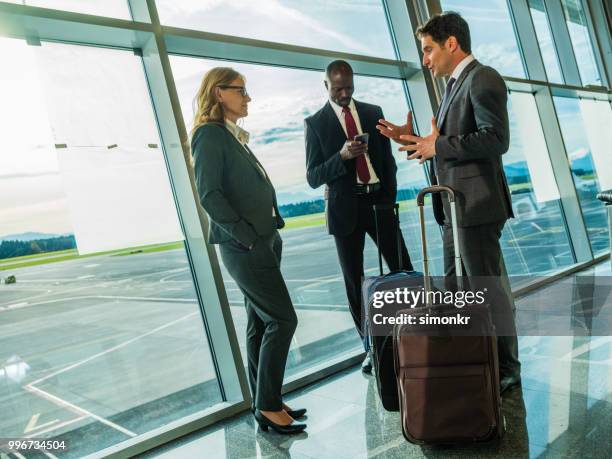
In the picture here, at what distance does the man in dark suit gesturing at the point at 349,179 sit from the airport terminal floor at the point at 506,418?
567 millimetres

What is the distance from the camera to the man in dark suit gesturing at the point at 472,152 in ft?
7.72

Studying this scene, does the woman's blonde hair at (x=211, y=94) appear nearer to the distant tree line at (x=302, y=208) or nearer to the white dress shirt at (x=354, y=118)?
the white dress shirt at (x=354, y=118)

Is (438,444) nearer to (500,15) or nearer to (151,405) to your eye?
(151,405)

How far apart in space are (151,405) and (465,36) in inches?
93.7

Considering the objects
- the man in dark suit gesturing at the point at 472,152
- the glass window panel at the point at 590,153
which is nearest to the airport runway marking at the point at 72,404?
the man in dark suit gesturing at the point at 472,152

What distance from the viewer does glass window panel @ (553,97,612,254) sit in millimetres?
6469

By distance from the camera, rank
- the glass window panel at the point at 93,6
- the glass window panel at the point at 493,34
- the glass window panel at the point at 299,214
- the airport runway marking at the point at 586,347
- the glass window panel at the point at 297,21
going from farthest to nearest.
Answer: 1. the glass window panel at the point at 493,34
2. the glass window panel at the point at 299,214
3. the glass window panel at the point at 297,21
4. the airport runway marking at the point at 586,347
5. the glass window panel at the point at 93,6

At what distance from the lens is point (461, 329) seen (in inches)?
79.0

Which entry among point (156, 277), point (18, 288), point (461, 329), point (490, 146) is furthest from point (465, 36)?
point (18, 288)

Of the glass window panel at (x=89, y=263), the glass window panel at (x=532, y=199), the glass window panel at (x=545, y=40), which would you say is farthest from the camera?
the glass window panel at (x=545, y=40)

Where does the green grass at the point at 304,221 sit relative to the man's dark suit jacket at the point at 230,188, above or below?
below

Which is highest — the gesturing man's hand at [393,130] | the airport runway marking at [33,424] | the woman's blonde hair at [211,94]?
the woman's blonde hair at [211,94]

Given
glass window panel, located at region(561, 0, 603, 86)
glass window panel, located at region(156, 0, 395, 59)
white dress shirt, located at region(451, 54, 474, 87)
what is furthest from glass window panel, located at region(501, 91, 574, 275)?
white dress shirt, located at region(451, 54, 474, 87)

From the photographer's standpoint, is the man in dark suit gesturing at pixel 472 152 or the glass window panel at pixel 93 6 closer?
the man in dark suit gesturing at pixel 472 152
